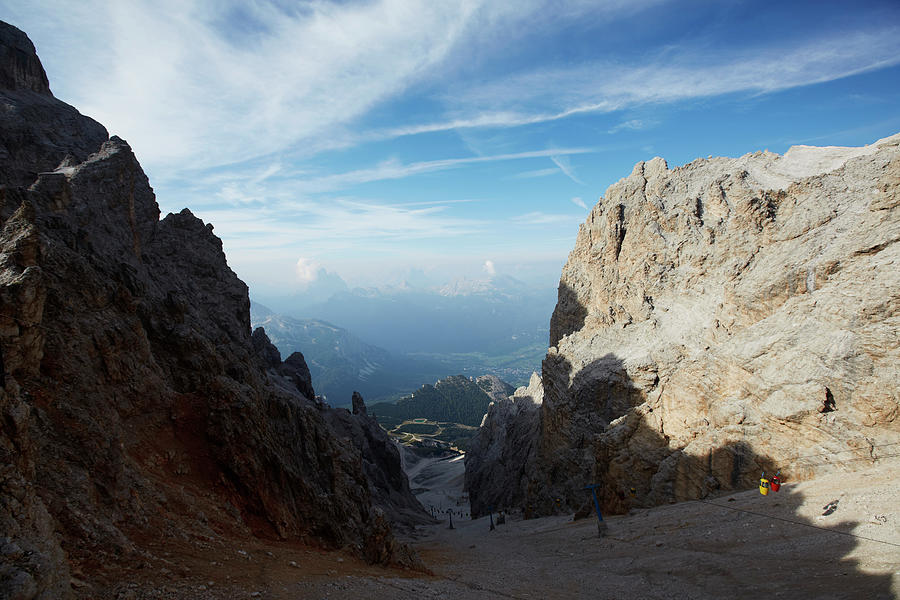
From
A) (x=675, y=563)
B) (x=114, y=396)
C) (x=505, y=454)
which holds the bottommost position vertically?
(x=505, y=454)

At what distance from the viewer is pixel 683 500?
35281 mm

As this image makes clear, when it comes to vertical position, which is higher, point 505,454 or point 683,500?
point 683,500

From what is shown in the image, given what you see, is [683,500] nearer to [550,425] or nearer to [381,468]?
[550,425]

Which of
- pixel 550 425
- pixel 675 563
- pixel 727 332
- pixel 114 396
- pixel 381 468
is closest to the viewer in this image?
pixel 114 396

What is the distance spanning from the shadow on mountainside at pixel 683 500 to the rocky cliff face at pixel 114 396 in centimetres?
1727

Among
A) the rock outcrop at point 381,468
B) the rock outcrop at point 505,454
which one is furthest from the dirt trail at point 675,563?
the rock outcrop at point 505,454

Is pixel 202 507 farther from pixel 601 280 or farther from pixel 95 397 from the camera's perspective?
pixel 601 280

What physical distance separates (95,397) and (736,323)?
1908 inches

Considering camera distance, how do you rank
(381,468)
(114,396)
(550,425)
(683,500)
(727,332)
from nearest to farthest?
(114,396) → (683,500) → (727,332) → (550,425) → (381,468)

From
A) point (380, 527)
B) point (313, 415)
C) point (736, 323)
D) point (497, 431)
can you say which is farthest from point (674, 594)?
point (497, 431)

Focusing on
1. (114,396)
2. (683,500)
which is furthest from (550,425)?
(114,396)

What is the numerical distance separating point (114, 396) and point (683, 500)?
39.2m

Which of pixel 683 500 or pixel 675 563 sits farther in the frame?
pixel 683 500

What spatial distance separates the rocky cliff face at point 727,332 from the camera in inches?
1141
